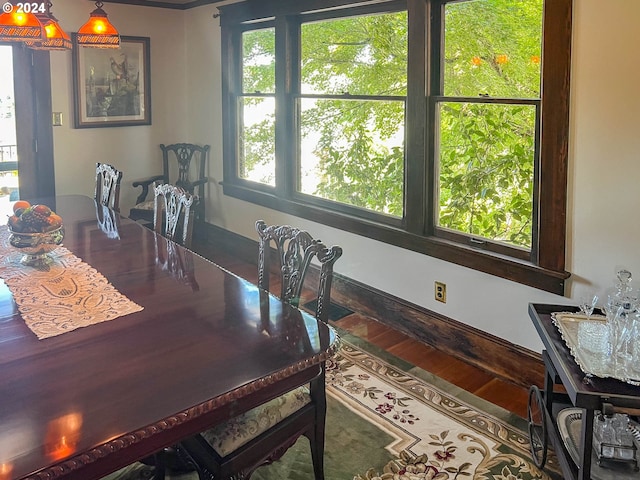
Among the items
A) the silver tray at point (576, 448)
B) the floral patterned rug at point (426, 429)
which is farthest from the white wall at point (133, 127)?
the silver tray at point (576, 448)

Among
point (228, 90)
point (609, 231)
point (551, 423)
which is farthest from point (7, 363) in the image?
point (228, 90)

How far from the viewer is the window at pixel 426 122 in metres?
2.76

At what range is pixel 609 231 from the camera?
254 cm

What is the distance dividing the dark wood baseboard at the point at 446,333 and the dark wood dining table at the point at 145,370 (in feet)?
4.84

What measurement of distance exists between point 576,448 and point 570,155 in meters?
1.25

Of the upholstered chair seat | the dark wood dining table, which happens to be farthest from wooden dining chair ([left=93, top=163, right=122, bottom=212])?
the upholstered chair seat

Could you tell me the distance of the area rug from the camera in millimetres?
2314

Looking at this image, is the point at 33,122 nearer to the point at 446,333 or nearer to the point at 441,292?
the point at 441,292

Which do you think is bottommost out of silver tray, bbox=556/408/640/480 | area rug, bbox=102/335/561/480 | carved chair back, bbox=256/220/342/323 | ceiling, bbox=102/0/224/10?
area rug, bbox=102/335/561/480

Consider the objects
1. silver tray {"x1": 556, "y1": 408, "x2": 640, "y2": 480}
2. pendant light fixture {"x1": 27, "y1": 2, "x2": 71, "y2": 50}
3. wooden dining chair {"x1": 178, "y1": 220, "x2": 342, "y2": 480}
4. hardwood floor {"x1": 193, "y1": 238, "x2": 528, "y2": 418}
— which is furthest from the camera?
hardwood floor {"x1": 193, "y1": 238, "x2": 528, "y2": 418}

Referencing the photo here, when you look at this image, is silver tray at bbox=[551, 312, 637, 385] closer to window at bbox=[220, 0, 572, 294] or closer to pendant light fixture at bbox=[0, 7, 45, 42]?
window at bbox=[220, 0, 572, 294]

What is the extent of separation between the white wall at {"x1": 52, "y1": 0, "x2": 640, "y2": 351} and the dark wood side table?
53 centimetres

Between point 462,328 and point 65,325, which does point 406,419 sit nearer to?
point 462,328

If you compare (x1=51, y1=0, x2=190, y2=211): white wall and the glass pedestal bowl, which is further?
(x1=51, y1=0, x2=190, y2=211): white wall
